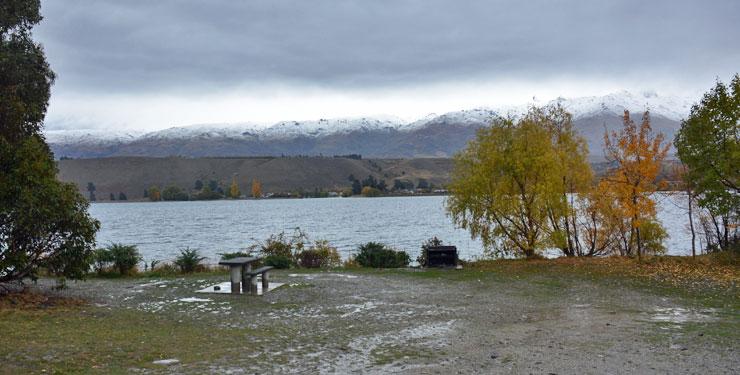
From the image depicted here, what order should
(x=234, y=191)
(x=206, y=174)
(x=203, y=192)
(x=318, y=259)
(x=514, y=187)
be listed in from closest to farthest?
(x=318, y=259)
(x=514, y=187)
(x=234, y=191)
(x=203, y=192)
(x=206, y=174)

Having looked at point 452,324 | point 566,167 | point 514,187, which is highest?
point 566,167

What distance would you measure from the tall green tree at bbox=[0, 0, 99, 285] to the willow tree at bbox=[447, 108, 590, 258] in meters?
17.0

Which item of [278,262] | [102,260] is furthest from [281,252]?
[102,260]

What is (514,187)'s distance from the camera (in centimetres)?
2755

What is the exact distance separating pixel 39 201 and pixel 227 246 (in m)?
39.6

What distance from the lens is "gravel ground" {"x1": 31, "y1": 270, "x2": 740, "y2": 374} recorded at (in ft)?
30.1

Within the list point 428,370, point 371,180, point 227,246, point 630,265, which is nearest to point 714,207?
point 630,265

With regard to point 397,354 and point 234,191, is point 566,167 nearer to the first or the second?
point 397,354

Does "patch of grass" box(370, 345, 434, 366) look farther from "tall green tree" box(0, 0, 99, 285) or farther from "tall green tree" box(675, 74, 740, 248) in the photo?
"tall green tree" box(675, 74, 740, 248)

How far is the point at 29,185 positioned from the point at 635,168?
23632 millimetres

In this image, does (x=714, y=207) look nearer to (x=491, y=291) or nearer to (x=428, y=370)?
(x=491, y=291)

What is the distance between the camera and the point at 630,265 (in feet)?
76.0

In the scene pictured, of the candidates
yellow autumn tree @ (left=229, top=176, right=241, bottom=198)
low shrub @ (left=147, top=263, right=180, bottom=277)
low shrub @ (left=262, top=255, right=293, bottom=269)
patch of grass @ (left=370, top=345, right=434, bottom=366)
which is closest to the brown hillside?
yellow autumn tree @ (left=229, top=176, right=241, bottom=198)

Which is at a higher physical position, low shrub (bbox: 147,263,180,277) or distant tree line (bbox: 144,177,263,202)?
distant tree line (bbox: 144,177,263,202)
